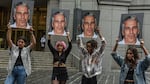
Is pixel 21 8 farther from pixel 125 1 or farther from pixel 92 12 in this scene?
pixel 125 1

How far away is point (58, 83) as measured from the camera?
8.81 meters

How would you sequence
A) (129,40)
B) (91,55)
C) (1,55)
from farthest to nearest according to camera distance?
(1,55) → (129,40) → (91,55)

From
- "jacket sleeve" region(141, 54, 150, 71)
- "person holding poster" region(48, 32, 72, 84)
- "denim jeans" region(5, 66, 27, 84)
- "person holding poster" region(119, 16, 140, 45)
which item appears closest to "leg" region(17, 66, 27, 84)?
"denim jeans" region(5, 66, 27, 84)

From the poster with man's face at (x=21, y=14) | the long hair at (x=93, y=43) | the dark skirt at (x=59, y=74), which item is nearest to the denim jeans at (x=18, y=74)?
the dark skirt at (x=59, y=74)

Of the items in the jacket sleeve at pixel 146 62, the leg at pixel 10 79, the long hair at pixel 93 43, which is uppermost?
the long hair at pixel 93 43

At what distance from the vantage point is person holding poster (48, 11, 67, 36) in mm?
10312

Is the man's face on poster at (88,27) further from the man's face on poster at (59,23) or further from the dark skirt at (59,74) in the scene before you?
the dark skirt at (59,74)

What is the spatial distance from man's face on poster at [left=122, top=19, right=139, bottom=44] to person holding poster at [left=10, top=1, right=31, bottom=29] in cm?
242

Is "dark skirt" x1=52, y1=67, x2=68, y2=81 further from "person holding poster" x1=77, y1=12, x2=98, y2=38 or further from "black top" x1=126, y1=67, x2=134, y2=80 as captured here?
"black top" x1=126, y1=67, x2=134, y2=80

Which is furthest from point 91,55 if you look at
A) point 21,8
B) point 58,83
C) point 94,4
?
point 94,4

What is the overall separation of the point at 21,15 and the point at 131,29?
2.81 metres

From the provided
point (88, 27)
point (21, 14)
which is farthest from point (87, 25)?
point (21, 14)

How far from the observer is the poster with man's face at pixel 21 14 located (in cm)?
1033

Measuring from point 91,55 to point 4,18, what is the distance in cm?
3110
